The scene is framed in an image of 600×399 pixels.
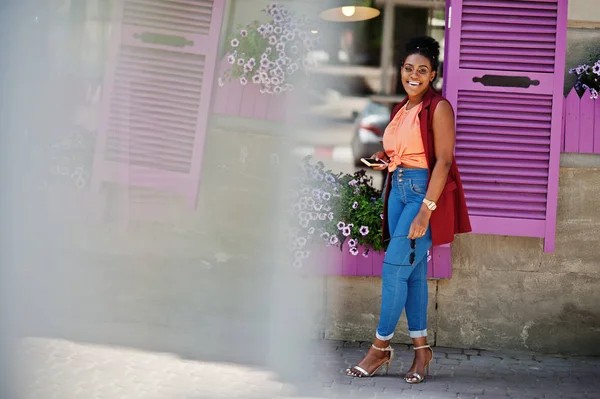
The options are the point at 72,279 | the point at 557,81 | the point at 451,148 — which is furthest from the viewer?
the point at 72,279

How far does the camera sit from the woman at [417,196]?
3984 millimetres

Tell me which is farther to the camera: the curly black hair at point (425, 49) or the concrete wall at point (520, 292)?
the concrete wall at point (520, 292)

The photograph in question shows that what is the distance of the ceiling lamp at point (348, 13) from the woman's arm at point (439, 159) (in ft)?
7.64

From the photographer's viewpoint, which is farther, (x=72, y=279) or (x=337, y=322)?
(x=72, y=279)

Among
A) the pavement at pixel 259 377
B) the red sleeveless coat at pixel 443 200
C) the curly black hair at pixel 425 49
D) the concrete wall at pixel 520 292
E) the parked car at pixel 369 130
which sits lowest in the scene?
the pavement at pixel 259 377

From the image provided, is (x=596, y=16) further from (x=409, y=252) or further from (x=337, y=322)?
(x=337, y=322)

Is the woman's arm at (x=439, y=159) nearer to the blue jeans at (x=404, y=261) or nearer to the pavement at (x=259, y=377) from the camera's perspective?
the blue jeans at (x=404, y=261)

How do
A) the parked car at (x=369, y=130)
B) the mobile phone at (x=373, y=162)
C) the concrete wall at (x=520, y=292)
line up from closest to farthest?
the mobile phone at (x=373, y=162), the concrete wall at (x=520, y=292), the parked car at (x=369, y=130)

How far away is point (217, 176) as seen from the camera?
5035mm

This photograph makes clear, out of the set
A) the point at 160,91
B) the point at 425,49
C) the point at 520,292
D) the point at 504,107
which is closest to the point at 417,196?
the point at 425,49

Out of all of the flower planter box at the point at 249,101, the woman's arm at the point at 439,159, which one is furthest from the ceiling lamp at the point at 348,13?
the woman's arm at the point at 439,159

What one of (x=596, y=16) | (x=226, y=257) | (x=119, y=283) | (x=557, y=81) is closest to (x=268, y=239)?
(x=226, y=257)

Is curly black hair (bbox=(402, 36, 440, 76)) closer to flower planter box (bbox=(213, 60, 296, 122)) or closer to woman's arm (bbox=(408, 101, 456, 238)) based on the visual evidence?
woman's arm (bbox=(408, 101, 456, 238))

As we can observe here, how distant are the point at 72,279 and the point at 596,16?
348 centimetres
